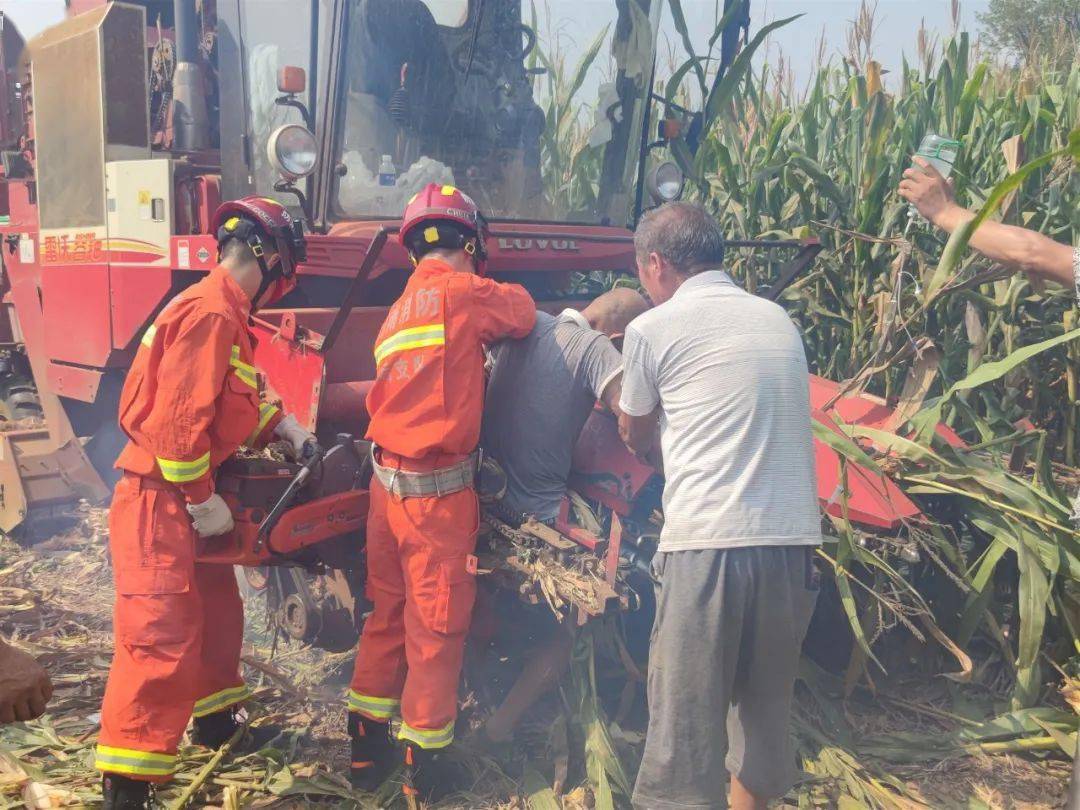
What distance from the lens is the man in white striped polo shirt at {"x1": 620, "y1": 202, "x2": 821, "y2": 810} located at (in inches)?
98.7

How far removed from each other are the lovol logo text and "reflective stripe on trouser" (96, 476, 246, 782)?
6.36 feet

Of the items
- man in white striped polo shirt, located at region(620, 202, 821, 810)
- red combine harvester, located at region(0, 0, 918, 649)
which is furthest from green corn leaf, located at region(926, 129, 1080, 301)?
red combine harvester, located at region(0, 0, 918, 649)

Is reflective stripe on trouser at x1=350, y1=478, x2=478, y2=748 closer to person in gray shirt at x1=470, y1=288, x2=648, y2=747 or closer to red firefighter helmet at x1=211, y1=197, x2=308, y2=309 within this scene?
person in gray shirt at x1=470, y1=288, x2=648, y2=747

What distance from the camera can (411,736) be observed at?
10.1ft

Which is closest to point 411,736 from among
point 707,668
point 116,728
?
point 116,728

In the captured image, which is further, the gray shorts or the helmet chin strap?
the helmet chin strap

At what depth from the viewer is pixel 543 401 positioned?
3.28 meters

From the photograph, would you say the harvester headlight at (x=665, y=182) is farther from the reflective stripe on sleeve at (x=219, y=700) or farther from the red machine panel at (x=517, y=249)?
the reflective stripe on sleeve at (x=219, y=700)

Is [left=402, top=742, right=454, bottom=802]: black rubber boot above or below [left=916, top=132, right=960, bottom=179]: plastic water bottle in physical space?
below

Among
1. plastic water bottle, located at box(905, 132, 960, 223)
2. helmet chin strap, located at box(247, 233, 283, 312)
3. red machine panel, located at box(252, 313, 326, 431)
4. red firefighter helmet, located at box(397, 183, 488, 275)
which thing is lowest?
red machine panel, located at box(252, 313, 326, 431)

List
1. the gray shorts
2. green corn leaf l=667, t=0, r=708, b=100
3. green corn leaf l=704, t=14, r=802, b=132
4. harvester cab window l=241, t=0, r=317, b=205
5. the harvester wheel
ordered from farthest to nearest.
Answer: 1. the harvester wheel
2. green corn leaf l=667, t=0, r=708, b=100
3. green corn leaf l=704, t=14, r=802, b=132
4. harvester cab window l=241, t=0, r=317, b=205
5. the gray shorts

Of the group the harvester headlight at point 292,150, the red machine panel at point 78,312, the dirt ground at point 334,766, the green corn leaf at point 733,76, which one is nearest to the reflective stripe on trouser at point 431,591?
the dirt ground at point 334,766

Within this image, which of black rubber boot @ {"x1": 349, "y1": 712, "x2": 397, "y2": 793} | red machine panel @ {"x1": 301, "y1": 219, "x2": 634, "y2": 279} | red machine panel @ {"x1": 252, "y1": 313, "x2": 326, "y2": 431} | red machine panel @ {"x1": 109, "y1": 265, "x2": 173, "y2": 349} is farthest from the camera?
red machine panel @ {"x1": 109, "y1": 265, "x2": 173, "y2": 349}

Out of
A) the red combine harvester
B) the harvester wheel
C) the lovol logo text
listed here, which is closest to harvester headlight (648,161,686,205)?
the red combine harvester
